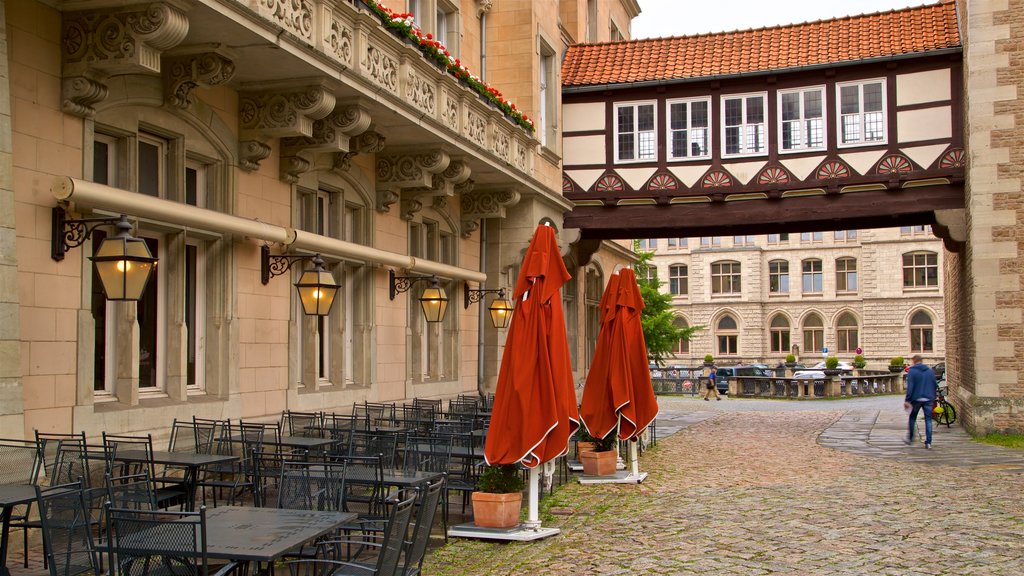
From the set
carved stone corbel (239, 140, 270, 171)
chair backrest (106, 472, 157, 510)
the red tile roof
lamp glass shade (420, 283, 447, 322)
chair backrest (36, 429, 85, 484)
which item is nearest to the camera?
chair backrest (106, 472, 157, 510)

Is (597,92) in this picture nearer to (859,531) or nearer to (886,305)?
(859,531)

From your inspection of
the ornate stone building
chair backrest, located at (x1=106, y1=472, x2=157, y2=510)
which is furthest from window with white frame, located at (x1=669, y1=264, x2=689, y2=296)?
chair backrest, located at (x1=106, y1=472, x2=157, y2=510)

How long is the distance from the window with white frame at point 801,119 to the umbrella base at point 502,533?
14.3 metres

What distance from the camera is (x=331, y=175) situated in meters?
14.3

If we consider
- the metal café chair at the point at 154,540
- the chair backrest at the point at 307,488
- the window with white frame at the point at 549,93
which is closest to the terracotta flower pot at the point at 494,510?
the chair backrest at the point at 307,488

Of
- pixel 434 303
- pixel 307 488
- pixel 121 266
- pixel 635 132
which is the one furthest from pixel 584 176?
pixel 307 488

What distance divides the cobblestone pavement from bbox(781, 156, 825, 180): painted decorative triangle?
20.1ft

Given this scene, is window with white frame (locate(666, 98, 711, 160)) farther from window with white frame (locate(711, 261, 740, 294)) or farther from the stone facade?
window with white frame (locate(711, 261, 740, 294))

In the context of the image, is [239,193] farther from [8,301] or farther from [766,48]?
[766,48]

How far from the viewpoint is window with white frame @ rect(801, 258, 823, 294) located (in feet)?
236

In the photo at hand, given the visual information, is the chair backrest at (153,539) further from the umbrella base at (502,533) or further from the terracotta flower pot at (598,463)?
the terracotta flower pot at (598,463)

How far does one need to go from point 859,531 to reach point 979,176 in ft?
39.0

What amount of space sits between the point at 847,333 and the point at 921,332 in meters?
5.34

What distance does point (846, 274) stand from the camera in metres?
71.0
